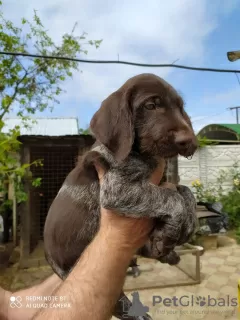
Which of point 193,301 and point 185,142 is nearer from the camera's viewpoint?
point 185,142

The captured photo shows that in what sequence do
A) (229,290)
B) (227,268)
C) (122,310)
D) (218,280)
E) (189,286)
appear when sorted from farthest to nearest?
(227,268)
(218,280)
(189,286)
(229,290)
(122,310)

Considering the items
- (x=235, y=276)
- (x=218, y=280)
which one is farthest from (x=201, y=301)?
(x=235, y=276)

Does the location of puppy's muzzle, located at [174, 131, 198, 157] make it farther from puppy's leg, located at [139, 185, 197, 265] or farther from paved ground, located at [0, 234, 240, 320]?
paved ground, located at [0, 234, 240, 320]

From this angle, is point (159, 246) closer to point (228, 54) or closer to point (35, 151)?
point (228, 54)

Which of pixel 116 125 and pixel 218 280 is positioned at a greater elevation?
pixel 116 125

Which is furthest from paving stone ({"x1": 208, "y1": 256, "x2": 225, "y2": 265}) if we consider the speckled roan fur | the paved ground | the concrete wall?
the speckled roan fur

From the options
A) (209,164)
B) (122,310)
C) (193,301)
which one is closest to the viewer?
(122,310)
